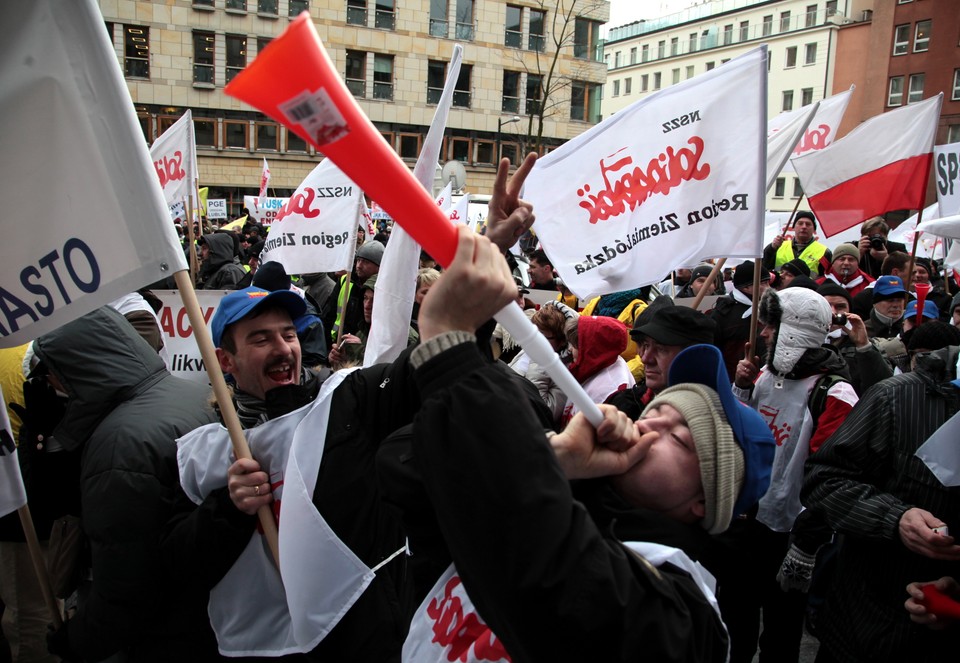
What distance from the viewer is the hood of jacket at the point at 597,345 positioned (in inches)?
165

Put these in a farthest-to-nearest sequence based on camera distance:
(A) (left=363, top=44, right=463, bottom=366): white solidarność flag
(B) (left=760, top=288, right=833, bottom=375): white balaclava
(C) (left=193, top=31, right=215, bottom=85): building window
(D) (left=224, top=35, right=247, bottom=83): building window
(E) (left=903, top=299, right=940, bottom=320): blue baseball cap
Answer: (D) (left=224, top=35, right=247, bottom=83): building window < (C) (left=193, top=31, right=215, bottom=85): building window < (E) (left=903, top=299, right=940, bottom=320): blue baseball cap < (B) (left=760, top=288, right=833, bottom=375): white balaclava < (A) (left=363, top=44, right=463, bottom=366): white solidarność flag

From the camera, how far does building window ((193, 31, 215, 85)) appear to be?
111 ft

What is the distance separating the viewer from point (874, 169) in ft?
20.1

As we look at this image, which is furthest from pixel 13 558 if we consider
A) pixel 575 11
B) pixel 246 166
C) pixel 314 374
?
pixel 575 11

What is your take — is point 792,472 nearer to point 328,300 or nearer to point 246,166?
point 328,300

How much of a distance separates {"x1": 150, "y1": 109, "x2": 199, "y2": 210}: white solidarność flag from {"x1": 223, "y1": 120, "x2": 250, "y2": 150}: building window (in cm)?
2867

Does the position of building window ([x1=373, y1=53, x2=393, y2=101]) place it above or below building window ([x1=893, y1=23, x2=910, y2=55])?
below

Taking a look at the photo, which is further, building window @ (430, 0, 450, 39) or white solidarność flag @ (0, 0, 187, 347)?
building window @ (430, 0, 450, 39)

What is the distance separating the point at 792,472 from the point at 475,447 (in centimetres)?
285

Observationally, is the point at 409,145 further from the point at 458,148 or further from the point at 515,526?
the point at 515,526

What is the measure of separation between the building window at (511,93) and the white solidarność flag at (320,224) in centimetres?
3468

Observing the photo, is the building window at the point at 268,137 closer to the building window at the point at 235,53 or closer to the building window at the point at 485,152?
the building window at the point at 235,53

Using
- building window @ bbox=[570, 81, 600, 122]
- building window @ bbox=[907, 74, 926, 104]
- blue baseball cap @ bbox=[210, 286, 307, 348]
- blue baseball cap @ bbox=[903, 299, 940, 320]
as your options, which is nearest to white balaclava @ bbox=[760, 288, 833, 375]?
blue baseball cap @ bbox=[210, 286, 307, 348]

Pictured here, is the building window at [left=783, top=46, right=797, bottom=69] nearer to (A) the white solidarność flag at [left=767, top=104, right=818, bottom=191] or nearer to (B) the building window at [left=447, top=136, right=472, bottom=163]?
(B) the building window at [left=447, top=136, right=472, bottom=163]
